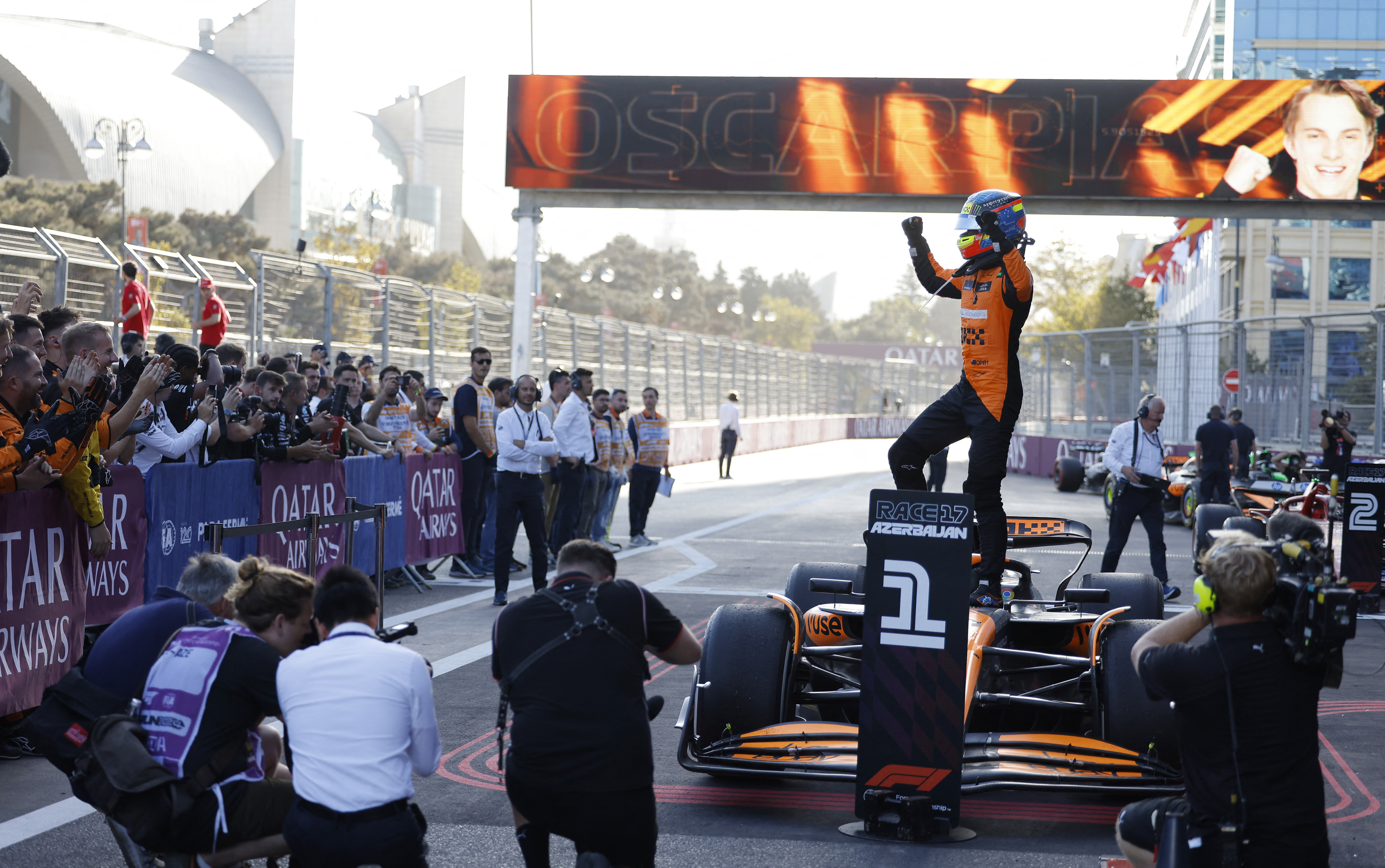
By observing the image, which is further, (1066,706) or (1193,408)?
(1193,408)

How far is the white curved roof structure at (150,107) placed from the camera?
57.9 metres

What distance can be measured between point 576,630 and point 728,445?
23.5 meters

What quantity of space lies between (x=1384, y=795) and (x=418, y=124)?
293ft

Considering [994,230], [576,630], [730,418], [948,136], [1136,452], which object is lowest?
[576,630]

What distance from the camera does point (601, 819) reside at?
3721 millimetres

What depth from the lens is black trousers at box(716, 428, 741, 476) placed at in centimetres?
2720

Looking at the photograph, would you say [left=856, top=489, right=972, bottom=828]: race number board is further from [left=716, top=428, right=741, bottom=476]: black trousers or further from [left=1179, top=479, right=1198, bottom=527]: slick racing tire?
[left=716, top=428, right=741, bottom=476]: black trousers

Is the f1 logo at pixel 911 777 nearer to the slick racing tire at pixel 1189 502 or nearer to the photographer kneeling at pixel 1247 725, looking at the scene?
the photographer kneeling at pixel 1247 725

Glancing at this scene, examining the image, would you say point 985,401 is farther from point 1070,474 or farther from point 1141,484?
point 1070,474

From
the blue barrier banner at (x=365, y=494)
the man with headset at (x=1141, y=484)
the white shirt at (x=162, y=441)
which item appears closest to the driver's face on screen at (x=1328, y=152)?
the man with headset at (x=1141, y=484)

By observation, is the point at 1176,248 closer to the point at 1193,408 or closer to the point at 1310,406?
the point at 1193,408

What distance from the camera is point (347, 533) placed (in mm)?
7691

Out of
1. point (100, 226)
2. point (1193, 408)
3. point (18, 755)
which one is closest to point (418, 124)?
point (100, 226)

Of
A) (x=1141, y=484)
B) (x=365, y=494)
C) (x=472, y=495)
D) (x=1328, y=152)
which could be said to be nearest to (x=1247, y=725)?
(x=365, y=494)
